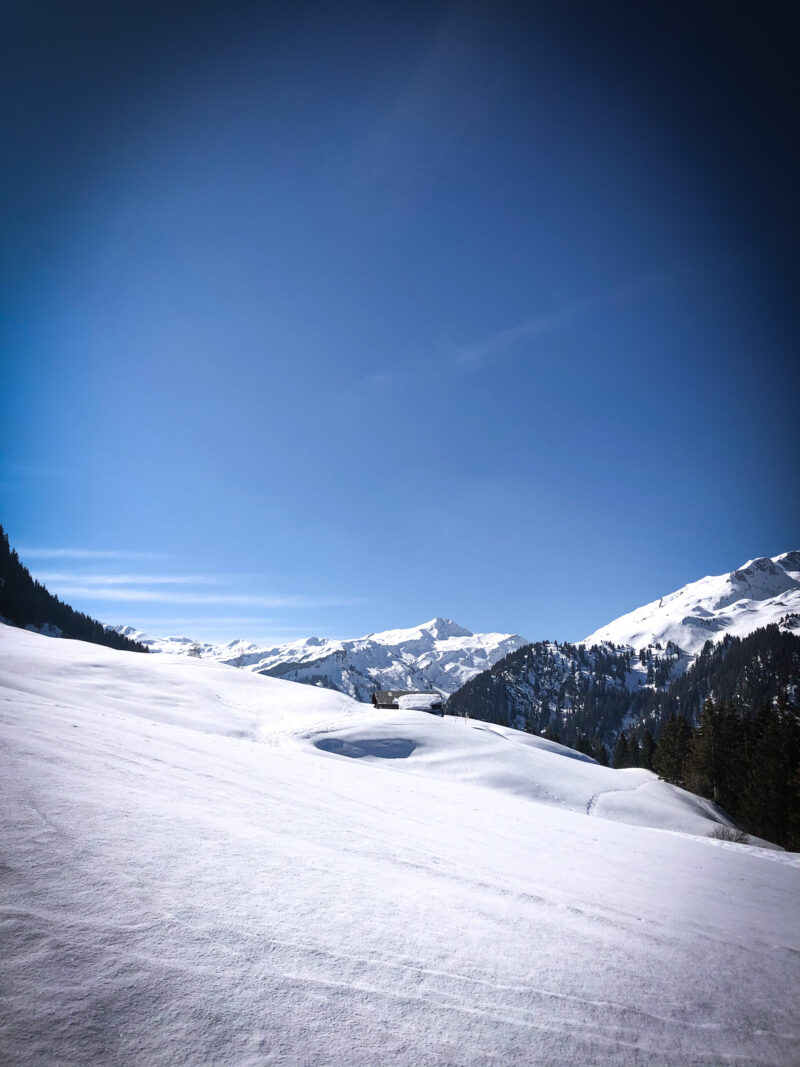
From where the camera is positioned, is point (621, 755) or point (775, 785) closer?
point (775, 785)

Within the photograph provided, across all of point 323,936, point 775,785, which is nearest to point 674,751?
point 775,785

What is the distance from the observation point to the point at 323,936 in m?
3.75

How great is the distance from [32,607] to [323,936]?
12093 centimetres

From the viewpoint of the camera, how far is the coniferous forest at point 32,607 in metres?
89.5

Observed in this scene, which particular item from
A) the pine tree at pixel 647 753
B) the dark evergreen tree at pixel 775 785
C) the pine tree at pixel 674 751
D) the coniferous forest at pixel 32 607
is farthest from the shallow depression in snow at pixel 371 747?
the coniferous forest at pixel 32 607

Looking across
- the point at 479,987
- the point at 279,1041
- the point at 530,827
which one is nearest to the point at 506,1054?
the point at 479,987

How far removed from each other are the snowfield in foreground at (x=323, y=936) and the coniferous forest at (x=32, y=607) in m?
98.0

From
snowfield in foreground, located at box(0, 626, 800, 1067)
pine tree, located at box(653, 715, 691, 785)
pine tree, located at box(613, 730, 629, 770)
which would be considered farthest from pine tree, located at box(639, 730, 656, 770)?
snowfield in foreground, located at box(0, 626, 800, 1067)

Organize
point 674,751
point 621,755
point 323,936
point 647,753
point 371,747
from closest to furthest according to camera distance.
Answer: point 323,936
point 371,747
point 674,751
point 647,753
point 621,755

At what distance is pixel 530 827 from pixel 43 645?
111 ft

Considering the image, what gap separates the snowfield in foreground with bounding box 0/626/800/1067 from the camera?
2752 millimetres

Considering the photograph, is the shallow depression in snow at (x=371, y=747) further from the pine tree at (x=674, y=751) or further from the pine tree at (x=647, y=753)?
the pine tree at (x=647, y=753)

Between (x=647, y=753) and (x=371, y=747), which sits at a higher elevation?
(x=371, y=747)

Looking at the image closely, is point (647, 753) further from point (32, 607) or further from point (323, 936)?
point (32, 607)
